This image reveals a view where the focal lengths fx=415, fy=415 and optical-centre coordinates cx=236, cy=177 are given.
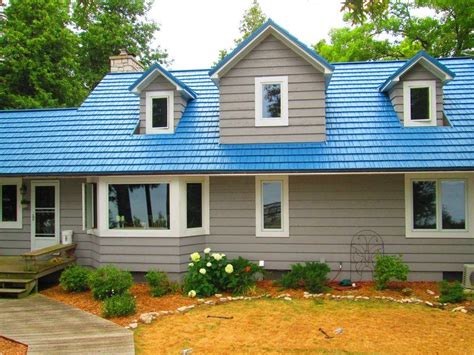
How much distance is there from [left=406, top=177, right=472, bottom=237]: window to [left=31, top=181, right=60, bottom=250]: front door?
9.48m

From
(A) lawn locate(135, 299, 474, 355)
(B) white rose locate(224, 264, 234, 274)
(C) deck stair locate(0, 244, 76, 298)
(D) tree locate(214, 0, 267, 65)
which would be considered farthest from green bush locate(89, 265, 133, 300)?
(D) tree locate(214, 0, 267, 65)

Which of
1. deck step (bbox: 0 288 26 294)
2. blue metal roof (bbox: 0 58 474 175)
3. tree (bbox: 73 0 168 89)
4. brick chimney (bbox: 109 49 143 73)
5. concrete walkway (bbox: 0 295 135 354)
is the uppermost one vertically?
tree (bbox: 73 0 168 89)

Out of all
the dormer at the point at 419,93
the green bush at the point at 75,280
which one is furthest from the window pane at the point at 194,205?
the dormer at the point at 419,93

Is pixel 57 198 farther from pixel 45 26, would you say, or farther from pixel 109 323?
pixel 45 26

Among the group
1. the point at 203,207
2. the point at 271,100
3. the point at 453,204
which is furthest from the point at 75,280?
the point at 453,204

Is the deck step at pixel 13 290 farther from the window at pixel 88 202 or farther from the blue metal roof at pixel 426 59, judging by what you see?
the blue metal roof at pixel 426 59

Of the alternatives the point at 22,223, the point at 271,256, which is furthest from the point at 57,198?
the point at 271,256

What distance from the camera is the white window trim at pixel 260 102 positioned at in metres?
10.8

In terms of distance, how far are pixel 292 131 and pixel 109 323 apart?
20.6ft

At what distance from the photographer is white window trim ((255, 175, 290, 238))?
1043 centimetres

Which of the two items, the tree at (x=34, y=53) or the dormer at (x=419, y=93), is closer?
the dormer at (x=419, y=93)

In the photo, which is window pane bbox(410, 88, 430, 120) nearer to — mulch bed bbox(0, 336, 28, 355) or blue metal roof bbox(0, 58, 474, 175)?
blue metal roof bbox(0, 58, 474, 175)

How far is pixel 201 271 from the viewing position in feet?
30.3

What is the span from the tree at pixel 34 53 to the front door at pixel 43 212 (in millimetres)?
10569
